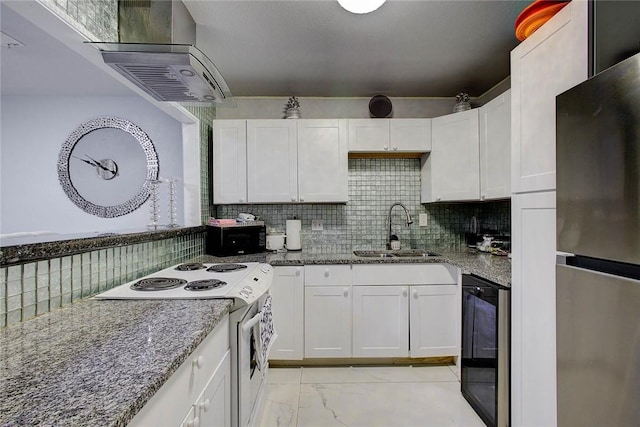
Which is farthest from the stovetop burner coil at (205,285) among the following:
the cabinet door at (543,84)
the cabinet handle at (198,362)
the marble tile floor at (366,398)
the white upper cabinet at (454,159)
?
the white upper cabinet at (454,159)

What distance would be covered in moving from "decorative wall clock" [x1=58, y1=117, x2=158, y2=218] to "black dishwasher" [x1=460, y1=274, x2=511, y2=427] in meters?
3.06

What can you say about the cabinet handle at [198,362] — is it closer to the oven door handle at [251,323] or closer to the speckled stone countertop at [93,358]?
the speckled stone countertop at [93,358]

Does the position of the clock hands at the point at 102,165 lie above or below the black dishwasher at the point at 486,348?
above

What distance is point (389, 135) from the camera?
9.16 ft

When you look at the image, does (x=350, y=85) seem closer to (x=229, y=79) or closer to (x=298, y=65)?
(x=298, y=65)

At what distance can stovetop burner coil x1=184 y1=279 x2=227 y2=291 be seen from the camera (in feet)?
4.52

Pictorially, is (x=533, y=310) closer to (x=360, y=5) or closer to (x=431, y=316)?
(x=431, y=316)

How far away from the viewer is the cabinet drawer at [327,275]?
2469mm

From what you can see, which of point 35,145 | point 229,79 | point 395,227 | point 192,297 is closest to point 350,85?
point 229,79

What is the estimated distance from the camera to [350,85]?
2793 millimetres

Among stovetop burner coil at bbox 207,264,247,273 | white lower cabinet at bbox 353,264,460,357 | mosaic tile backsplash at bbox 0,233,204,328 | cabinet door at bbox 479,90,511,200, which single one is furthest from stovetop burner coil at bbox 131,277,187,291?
cabinet door at bbox 479,90,511,200

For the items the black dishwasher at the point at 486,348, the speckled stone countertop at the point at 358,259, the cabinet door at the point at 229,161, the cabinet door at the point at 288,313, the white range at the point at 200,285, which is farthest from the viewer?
the cabinet door at the point at 229,161

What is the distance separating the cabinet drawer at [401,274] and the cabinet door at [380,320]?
58 millimetres

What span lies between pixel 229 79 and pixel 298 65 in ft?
2.22
